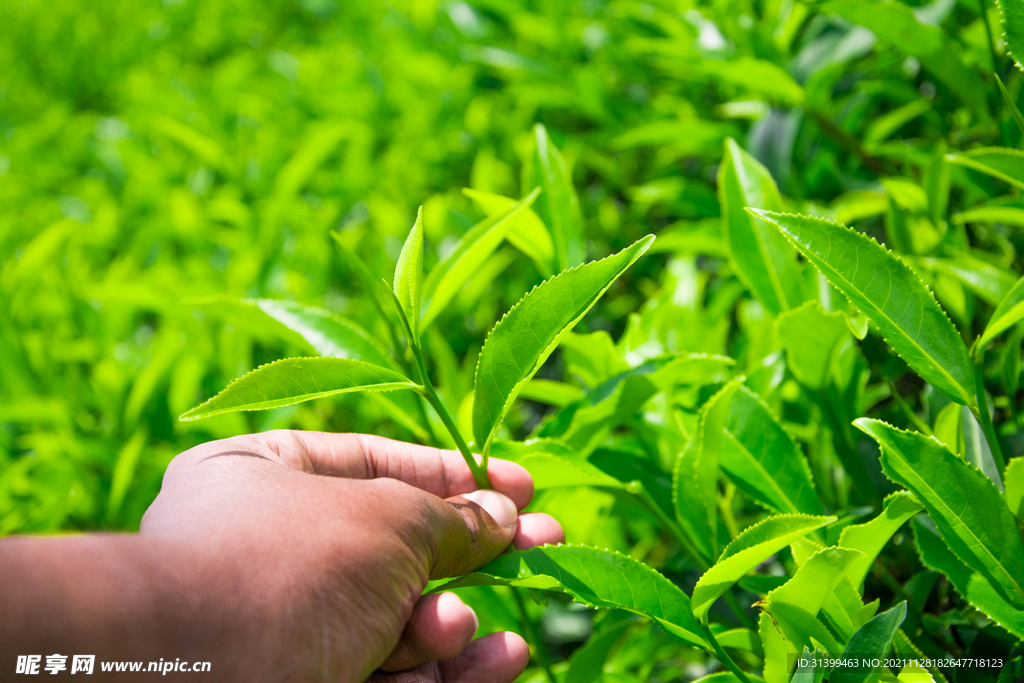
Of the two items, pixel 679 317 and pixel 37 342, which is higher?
pixel 679 317

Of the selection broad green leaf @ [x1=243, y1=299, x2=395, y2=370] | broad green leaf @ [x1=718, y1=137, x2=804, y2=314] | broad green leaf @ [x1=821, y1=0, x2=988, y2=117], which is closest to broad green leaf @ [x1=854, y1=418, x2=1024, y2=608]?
broad green leaf @ [x1=718, y1=137, x2=804, y2=314]

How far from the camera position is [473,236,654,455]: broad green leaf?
2.32 feet

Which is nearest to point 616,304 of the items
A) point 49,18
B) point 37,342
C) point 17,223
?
point 37,342

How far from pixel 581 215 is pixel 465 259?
3.32 ft

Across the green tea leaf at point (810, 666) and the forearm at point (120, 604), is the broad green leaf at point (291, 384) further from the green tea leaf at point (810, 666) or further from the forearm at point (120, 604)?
the green tea leaf at point (810, 666)

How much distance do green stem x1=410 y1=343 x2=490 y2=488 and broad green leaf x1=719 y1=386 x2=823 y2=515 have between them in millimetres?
321

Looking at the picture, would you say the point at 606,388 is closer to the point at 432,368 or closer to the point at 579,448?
the point at 579,448

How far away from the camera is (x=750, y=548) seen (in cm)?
69

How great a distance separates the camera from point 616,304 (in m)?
1.74

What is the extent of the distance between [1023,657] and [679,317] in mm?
654

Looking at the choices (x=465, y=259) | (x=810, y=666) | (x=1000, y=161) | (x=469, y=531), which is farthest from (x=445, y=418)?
(x=1000, y=161)

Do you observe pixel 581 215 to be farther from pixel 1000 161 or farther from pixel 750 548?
pixel 750 548

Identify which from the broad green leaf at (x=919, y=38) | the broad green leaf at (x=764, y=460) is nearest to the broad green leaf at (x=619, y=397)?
the broad green leaf at (x=764, y=460)

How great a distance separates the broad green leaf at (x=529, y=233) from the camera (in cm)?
105
